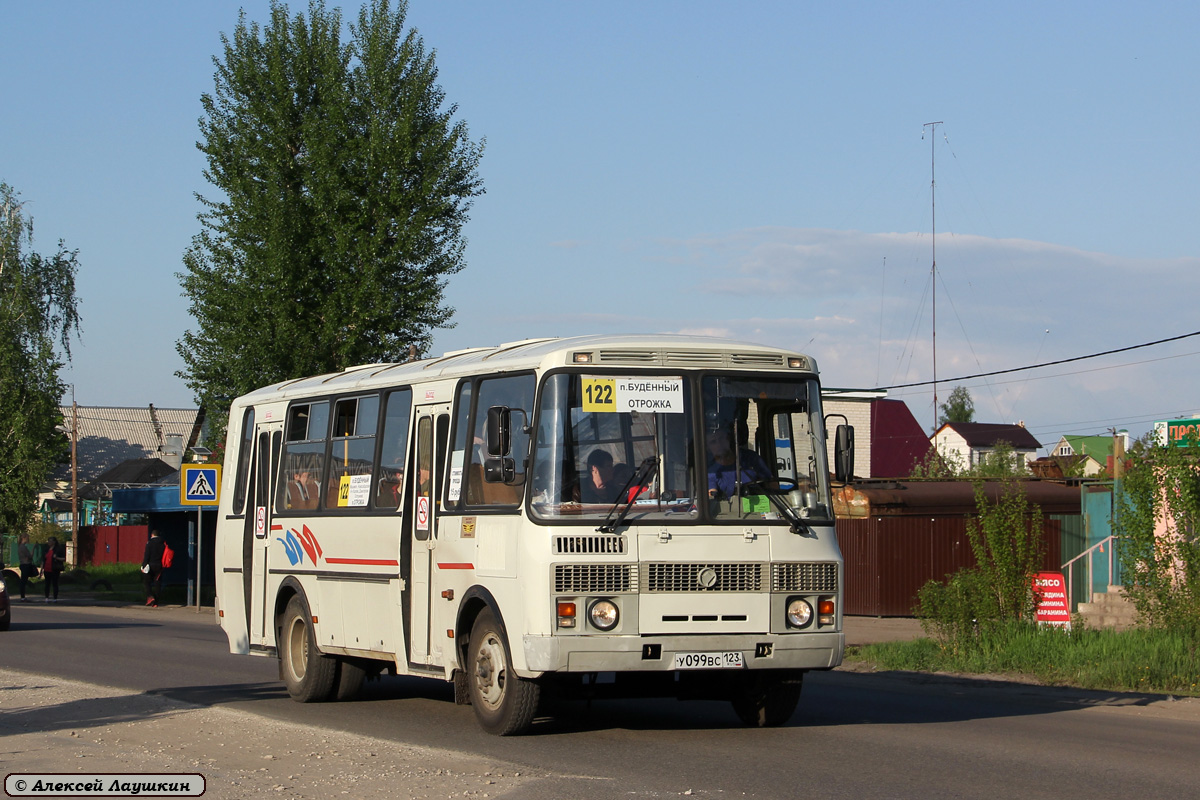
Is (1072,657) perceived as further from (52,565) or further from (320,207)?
(52,565)

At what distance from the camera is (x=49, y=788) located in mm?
8617

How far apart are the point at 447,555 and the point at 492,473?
1341 mm

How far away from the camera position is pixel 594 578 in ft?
33.2

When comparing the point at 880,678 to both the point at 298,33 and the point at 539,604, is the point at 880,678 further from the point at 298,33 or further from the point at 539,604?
the point at 298,33

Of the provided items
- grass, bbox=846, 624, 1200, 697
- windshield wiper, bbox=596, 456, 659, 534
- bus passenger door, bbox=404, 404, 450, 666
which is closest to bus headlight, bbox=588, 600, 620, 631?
windshield wiper, bbox=596, 456, 659, 534

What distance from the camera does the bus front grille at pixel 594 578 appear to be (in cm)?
1006

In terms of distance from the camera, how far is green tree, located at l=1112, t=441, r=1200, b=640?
54.1ft

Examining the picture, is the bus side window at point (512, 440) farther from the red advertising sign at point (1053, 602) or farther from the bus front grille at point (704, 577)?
the red advertising sign at point (1053, 602)

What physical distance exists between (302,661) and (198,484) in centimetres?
1700

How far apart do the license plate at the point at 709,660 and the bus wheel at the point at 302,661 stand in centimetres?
467

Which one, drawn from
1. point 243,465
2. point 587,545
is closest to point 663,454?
point 587,545

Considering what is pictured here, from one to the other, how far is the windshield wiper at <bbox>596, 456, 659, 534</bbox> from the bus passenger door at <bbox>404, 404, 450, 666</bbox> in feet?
6.87

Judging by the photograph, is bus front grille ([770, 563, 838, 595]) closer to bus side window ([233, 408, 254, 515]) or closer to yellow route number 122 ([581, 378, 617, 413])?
yellow route number 122 ([581, 378, 617, 413])

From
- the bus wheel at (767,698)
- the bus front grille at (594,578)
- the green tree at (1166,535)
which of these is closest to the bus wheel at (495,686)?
the bus front grille at (594,578)
